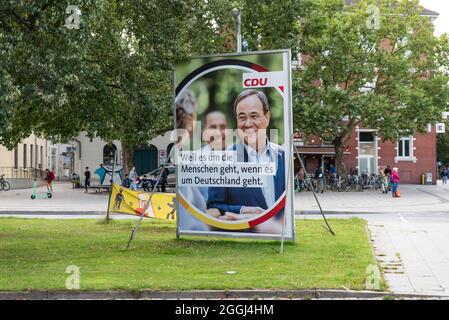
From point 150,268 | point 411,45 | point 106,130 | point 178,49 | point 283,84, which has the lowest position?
point 150,268

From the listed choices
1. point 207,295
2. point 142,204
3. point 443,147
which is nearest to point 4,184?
point 142,204

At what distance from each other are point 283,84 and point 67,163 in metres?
66.3

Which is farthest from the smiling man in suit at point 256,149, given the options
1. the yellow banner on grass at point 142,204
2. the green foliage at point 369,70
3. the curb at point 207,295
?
the green foliage at point 369,70

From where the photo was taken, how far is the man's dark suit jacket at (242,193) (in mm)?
Result: 14141

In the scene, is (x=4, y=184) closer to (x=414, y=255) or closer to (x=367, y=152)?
(x=367, y=152)

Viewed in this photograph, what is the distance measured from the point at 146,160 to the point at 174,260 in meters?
45.8

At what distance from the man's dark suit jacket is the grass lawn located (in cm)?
92

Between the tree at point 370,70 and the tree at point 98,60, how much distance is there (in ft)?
81.5

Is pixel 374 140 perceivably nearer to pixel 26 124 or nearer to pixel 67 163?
pixel 67 163

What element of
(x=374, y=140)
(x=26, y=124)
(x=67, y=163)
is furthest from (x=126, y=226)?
(x=67, y=163)

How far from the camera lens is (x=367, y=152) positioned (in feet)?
188

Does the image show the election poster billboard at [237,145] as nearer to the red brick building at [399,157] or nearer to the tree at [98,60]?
the tree at [98,60]

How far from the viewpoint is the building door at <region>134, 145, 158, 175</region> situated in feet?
187

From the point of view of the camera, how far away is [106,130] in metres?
14.9
